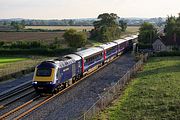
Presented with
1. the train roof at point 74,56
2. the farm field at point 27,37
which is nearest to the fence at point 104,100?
the train roof at point 74,56

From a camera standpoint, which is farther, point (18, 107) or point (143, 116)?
point (18, 107)

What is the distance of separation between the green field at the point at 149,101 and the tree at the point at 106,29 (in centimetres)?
→ 6679

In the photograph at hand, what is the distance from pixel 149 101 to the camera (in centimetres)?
2794

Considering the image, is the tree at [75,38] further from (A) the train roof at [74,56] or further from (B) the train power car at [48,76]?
(B) the train power car at [48,76]

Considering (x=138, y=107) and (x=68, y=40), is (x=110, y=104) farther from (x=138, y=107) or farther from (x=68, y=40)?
(x=68, y=40)

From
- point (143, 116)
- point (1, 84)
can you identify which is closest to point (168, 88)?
point (143, 116)

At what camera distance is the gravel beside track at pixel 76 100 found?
25219mm

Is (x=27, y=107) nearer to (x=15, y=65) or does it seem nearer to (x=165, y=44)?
(x=15, y=65)

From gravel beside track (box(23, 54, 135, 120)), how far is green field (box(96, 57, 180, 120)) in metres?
2.31

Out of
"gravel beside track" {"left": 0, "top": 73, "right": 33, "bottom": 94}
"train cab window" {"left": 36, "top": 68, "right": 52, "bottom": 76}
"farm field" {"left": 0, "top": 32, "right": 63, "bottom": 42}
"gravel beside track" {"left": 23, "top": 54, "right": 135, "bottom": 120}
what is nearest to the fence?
"gravel beside track" {"left": 23, "top": 54, "right": 135, "bottom": 120}

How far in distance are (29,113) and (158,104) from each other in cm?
937

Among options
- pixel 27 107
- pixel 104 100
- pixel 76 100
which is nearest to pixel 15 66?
pixel 76 100

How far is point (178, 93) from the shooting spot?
30719 mm

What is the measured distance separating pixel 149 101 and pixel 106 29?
8099 centimetres
